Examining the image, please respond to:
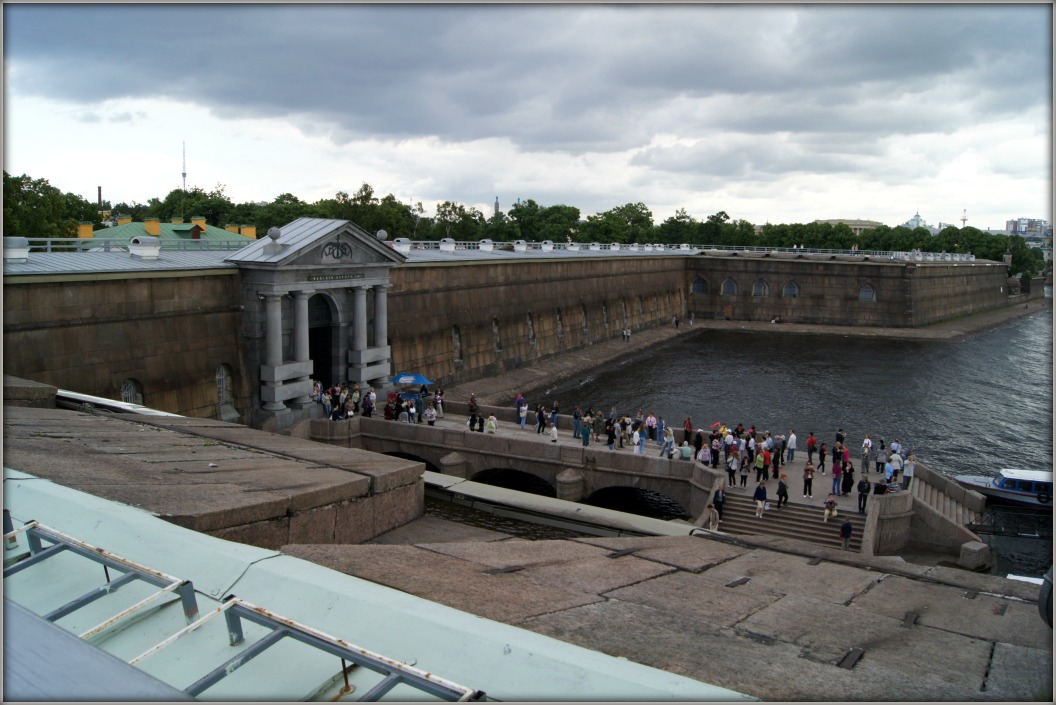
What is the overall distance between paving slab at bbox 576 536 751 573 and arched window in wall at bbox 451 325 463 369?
27.4 metres

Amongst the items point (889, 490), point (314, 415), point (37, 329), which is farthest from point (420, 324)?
point (889, 490)

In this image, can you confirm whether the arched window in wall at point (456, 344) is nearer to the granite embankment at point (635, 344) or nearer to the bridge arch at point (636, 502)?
the granite embankment at point (635, 344)

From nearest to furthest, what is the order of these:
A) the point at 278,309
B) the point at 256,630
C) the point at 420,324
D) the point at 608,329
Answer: the point at 256,630 < the point at 278,309 < the point at 420,324 < the point at 608,329

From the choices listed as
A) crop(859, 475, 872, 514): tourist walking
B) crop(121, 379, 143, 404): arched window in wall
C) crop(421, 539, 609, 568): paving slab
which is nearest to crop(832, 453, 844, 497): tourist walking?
crop(859, 475, 872, 514): tourist walking

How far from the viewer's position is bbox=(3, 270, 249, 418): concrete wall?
79.0 feet

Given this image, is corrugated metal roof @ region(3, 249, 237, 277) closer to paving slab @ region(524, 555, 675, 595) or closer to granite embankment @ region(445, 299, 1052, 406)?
granite embankment @ region(445, 299, 1052, 406)

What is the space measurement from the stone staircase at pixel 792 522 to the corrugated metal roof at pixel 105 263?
18.6 m

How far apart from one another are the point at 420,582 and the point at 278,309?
21.1m

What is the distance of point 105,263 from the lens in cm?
2722

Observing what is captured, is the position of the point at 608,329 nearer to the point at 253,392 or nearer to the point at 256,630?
the point at 253,392

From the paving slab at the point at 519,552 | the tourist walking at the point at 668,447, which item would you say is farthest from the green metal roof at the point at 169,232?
the paving slab at the point at 519,552

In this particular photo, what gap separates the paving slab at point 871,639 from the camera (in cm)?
1101

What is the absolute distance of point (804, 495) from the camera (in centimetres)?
2503

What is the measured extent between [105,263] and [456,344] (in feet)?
69.4
